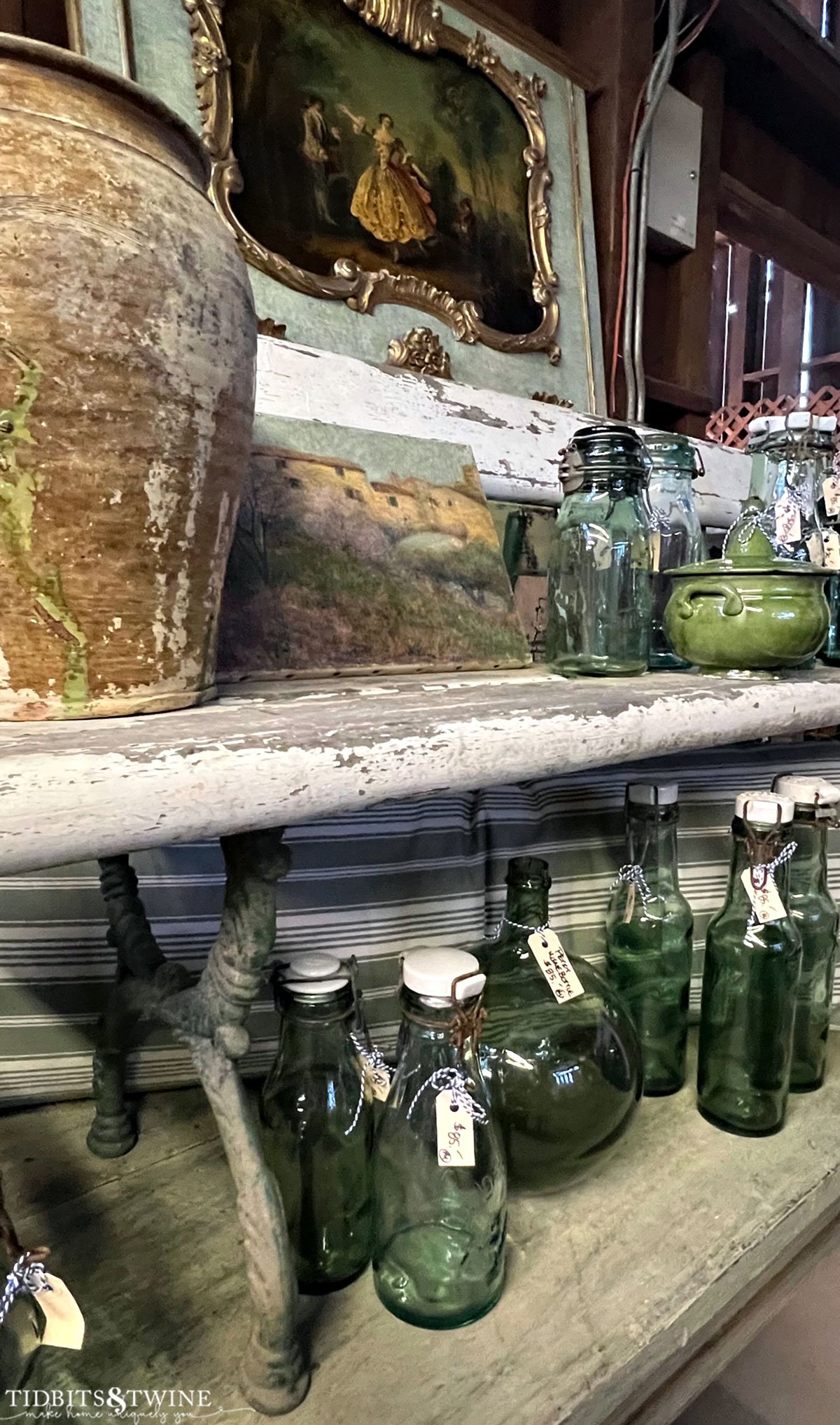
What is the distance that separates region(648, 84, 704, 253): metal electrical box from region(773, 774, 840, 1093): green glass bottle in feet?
2.73

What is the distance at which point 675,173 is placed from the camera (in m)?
1.14

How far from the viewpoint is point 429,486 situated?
65cm

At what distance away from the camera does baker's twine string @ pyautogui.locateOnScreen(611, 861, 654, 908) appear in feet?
2.41

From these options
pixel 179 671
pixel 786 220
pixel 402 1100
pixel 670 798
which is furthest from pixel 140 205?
pixel 786 220

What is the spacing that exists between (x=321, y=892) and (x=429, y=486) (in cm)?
35

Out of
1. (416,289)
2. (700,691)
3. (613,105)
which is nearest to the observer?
(700,691)

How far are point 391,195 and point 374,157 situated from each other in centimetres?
4

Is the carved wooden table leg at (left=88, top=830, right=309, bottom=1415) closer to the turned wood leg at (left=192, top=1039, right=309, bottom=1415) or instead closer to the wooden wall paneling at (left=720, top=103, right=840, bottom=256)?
the turned wood leg at (left=192, top=1039, right=309, bottom=1415)

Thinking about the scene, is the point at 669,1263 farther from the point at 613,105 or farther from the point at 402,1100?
the point at 613,105

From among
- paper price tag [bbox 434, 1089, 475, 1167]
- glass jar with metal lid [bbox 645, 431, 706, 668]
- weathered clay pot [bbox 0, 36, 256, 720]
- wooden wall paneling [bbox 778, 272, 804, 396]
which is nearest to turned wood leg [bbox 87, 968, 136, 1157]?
paper price tag [bbox 434, 1089, 475, 1167]

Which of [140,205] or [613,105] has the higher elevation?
[613,105]

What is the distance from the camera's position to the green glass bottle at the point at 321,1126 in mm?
497

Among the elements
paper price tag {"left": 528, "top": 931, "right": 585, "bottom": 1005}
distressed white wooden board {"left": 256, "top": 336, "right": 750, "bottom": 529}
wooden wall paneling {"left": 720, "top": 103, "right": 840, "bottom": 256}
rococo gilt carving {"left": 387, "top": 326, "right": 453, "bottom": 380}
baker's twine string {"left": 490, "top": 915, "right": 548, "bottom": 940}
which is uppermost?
wooden wall paneling {"left": 720, "top": 103, "right": 840, "bottom": 256}

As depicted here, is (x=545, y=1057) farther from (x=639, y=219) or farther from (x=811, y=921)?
(x=639, y=219)
